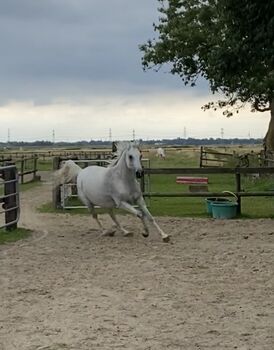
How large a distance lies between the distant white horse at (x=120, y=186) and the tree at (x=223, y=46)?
3.05 m

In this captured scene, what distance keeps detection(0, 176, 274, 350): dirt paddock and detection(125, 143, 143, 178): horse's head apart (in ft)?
4.01

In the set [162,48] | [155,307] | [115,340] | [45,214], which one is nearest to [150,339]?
[115,340]

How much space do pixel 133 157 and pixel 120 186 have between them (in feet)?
1.89

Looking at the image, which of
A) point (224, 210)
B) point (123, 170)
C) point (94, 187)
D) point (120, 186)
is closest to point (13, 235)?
point (94, 187)

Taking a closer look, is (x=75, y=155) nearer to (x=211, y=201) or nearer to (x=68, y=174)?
(x=211, y=201)

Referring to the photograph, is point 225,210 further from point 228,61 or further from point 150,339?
point 150,339

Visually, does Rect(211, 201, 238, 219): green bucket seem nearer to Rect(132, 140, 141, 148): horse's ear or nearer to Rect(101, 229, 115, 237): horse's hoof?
Rect(101, 229, 115, 237): horse's hoof

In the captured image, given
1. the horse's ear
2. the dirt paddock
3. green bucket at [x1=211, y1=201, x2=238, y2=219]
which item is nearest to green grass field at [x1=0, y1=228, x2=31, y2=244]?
the dirt paddock

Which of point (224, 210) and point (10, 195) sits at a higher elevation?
point (10, 195)

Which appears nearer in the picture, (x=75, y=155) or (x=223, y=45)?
(x=223, y=45)

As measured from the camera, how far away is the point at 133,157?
9.41 metres

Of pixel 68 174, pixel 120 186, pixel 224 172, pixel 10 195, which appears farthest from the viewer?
pixel 224 172

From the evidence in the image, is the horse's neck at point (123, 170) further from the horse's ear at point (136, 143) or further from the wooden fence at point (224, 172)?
the wooden fence at point (224, 172)

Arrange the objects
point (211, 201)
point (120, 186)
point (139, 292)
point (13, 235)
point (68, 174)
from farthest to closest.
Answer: point (211, 201) → point (68, 174) → point (13, 235) → point (120, 186) → point (139, 292)
